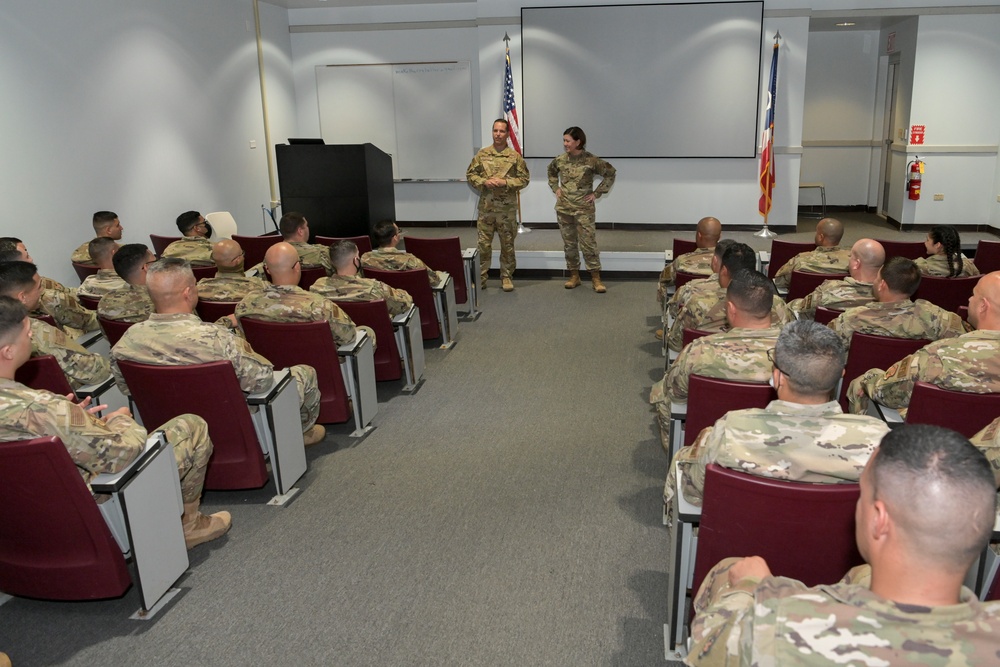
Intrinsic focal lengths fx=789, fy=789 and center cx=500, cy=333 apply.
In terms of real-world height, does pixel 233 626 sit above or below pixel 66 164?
below

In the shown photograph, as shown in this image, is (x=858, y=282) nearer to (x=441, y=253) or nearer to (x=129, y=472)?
(x=441, y=253)

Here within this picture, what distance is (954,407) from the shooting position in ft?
8.98

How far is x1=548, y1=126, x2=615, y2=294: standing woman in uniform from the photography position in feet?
25.6

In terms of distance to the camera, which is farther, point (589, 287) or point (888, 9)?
point (888, 9)

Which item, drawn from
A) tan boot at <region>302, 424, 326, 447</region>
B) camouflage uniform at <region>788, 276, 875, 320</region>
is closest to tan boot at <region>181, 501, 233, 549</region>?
tan boot at <region>302, 424, 326, 447</region>

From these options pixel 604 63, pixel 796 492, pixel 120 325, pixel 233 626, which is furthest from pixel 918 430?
pixel 604 63

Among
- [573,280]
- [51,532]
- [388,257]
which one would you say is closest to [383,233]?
[388,257]

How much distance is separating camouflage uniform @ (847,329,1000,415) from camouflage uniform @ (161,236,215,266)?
187 inches

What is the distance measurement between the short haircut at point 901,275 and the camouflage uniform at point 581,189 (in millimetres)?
4348

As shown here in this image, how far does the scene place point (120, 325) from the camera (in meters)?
4.17

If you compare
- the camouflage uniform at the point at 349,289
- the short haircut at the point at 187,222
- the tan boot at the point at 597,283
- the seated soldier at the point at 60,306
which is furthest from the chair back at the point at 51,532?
the tan boot at the point at 597,283

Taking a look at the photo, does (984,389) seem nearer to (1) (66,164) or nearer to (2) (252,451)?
(2) (252,451)

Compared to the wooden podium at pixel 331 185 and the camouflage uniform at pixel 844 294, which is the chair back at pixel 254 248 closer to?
the wooden podium at pixel 331 185

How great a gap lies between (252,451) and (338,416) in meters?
0.87
